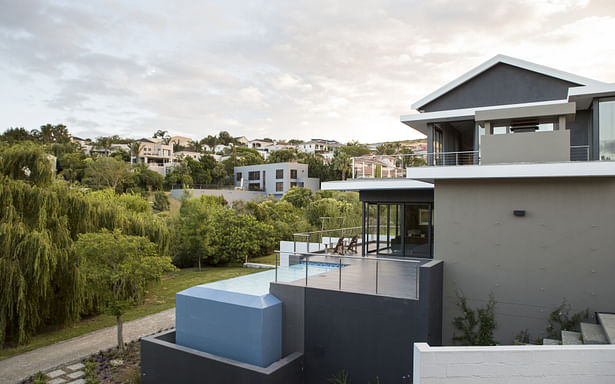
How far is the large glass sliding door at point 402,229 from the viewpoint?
43.0 ft

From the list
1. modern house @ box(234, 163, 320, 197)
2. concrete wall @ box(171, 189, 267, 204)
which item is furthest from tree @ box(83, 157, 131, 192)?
modern house @ box(234, 163, 320, 197)

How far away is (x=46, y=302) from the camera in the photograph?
39.5 feet

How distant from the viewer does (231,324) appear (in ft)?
27.8

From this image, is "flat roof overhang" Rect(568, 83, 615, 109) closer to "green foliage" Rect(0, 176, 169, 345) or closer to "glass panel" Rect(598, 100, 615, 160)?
"glass panel" Rect(598, 100, 615, 160)

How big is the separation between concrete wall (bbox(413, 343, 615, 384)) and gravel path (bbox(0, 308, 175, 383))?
1021cm

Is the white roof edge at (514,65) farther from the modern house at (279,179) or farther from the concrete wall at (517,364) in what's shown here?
the modern house at (279,179)

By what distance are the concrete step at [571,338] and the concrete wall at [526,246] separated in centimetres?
73

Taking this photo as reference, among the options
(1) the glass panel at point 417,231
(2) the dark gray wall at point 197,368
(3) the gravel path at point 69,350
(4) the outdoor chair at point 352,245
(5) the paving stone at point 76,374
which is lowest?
(3) the gravel path at point 69,350

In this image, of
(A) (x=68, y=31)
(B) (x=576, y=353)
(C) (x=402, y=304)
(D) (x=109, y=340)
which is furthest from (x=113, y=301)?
(A) (x=68, y=31)

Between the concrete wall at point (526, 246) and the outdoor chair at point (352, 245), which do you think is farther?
the outdoor chair at point (352, 245)

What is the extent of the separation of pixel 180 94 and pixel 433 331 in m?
36.6

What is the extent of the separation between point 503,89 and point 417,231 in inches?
220

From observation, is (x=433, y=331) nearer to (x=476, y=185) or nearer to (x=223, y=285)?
(x=476, y=185)

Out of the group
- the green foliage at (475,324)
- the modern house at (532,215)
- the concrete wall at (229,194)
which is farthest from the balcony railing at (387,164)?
the concrete wall at (229,194)
